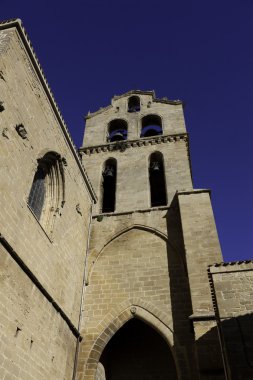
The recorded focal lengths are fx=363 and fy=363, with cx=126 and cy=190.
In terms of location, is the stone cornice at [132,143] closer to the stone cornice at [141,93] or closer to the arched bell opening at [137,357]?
the stone cornice at [141,93]

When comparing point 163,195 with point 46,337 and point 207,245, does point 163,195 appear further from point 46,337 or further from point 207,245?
point 46,337

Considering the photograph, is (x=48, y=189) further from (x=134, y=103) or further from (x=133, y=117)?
(x=134, y=103)

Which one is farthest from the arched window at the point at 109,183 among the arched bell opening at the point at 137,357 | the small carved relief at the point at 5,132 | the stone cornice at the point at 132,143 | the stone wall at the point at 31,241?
the small carved relief at the point at 5,132

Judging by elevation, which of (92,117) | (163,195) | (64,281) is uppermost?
(92,117)

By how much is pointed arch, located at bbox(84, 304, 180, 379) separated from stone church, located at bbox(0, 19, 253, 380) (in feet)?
0.07

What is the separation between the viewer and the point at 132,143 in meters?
13.0

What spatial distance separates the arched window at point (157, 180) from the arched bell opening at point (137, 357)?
12.6ft

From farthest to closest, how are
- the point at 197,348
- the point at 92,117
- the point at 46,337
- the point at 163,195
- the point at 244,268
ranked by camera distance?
1. the point at 92,117
2. the point at 163,195
3. the point at 197,348
4. the point at 46,337
5. the point at 244,268

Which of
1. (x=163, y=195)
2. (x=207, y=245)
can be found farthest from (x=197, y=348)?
(x=163, y=195)

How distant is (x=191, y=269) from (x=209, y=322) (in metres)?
1.37

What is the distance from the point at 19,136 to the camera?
19.9 feet

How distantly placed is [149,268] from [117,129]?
313 inches

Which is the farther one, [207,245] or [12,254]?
[207,245]

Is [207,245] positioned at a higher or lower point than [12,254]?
higher
